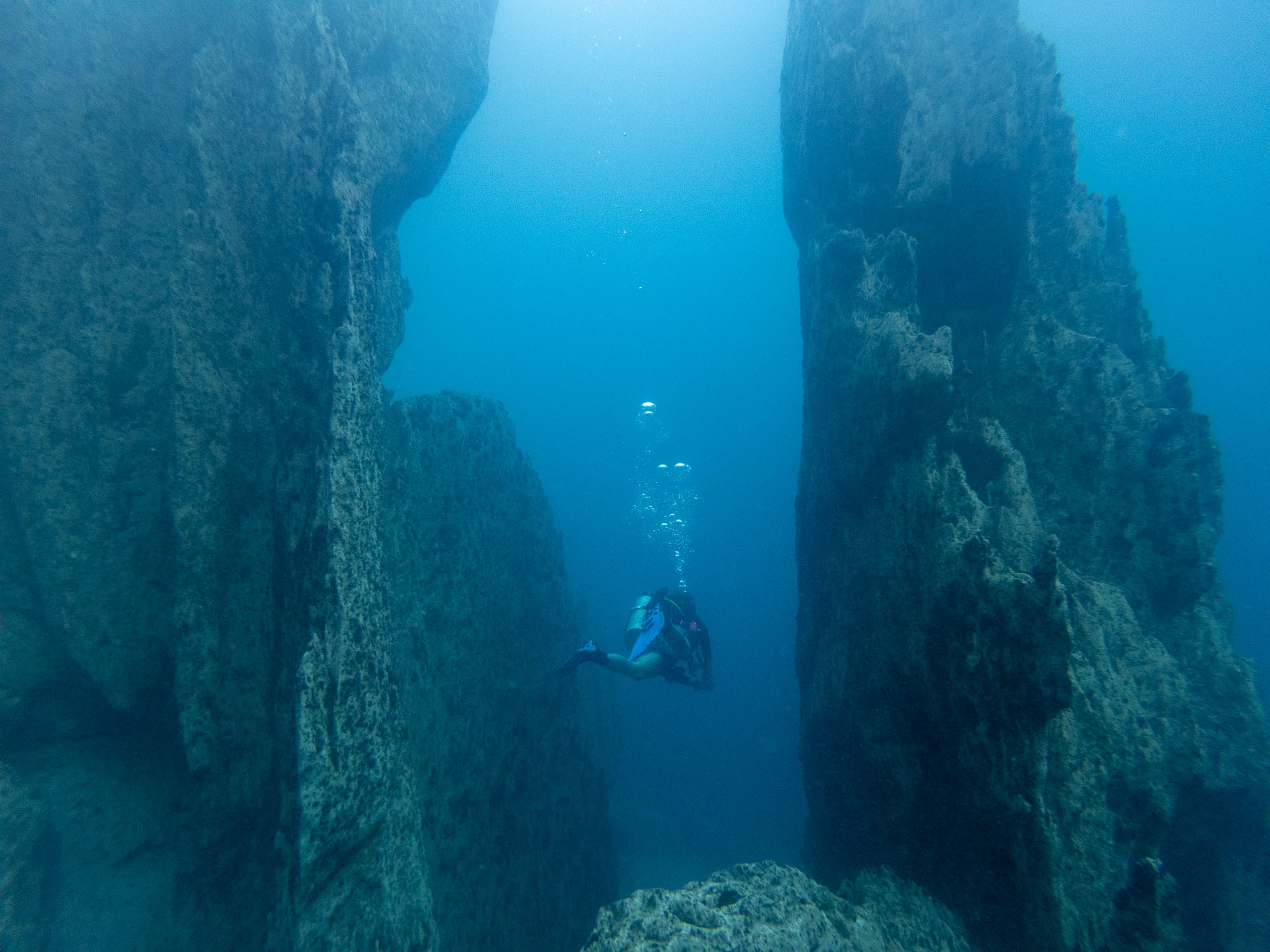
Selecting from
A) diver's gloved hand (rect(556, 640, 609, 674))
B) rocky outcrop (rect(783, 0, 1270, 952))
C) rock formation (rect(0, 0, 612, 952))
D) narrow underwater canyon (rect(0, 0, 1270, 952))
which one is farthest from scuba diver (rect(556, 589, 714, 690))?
rock formation (rect(0, 0, 612, 952))

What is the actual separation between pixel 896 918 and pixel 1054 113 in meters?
6.80

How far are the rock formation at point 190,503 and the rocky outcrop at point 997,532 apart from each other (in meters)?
3.22

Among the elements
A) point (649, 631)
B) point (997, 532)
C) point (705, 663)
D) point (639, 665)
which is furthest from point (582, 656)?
point (997, 532)

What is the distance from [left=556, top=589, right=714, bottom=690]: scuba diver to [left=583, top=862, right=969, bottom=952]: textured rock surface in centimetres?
397

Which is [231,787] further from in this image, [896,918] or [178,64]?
[178,64]

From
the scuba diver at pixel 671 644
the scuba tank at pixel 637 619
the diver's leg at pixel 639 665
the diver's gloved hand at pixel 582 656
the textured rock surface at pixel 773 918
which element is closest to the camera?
the textured rock surface at pixel 773 918

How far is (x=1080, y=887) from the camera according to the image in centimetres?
296

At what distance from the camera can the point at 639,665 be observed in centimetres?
702

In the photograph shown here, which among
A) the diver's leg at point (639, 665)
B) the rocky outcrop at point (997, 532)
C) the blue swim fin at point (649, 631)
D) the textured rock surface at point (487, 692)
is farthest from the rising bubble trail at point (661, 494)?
the rocky outcrop at point (997, 532)

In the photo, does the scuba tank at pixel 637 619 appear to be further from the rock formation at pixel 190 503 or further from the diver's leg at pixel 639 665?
the rock formation at pixel 190 503

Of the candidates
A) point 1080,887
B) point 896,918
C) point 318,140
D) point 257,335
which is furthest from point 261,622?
point 1080,887

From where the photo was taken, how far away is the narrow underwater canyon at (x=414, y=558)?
286cm

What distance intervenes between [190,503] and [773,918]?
3836 mm

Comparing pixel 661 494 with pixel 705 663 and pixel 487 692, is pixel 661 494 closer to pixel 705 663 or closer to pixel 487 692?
pixel 705 663
